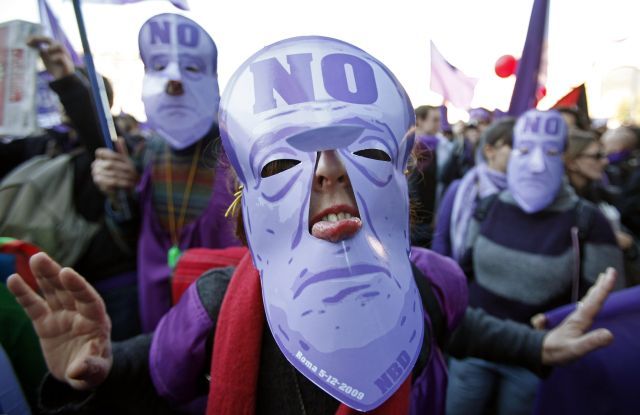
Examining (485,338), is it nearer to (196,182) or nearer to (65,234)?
(196,182)

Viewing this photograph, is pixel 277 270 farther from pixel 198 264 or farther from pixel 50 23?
pixel 50 23

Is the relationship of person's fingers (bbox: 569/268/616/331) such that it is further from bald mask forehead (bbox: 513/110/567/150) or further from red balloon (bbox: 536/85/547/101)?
red balloon (bbox: 536/85/547/101)

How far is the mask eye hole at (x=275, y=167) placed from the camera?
86 cm

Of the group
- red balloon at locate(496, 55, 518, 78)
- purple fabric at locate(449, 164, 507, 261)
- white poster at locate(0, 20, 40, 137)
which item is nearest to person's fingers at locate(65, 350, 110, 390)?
white poster at locate(0, 20, 40, 137)

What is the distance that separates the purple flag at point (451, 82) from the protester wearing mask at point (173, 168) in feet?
4.37

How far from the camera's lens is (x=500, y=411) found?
6.14 ft

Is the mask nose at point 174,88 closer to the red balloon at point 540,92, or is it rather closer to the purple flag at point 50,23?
the purple flag at point 50,23

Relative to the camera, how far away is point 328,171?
81 centimetres

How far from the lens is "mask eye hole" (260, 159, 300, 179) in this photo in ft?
2.81

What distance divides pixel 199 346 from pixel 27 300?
0.40 metres

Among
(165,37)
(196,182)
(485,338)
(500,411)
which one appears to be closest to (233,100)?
(165,37)

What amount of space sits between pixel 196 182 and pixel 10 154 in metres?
1.37

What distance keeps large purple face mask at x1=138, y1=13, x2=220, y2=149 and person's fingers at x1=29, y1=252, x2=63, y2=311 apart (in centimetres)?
78

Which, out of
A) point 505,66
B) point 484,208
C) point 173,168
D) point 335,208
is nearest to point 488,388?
point 484,208
